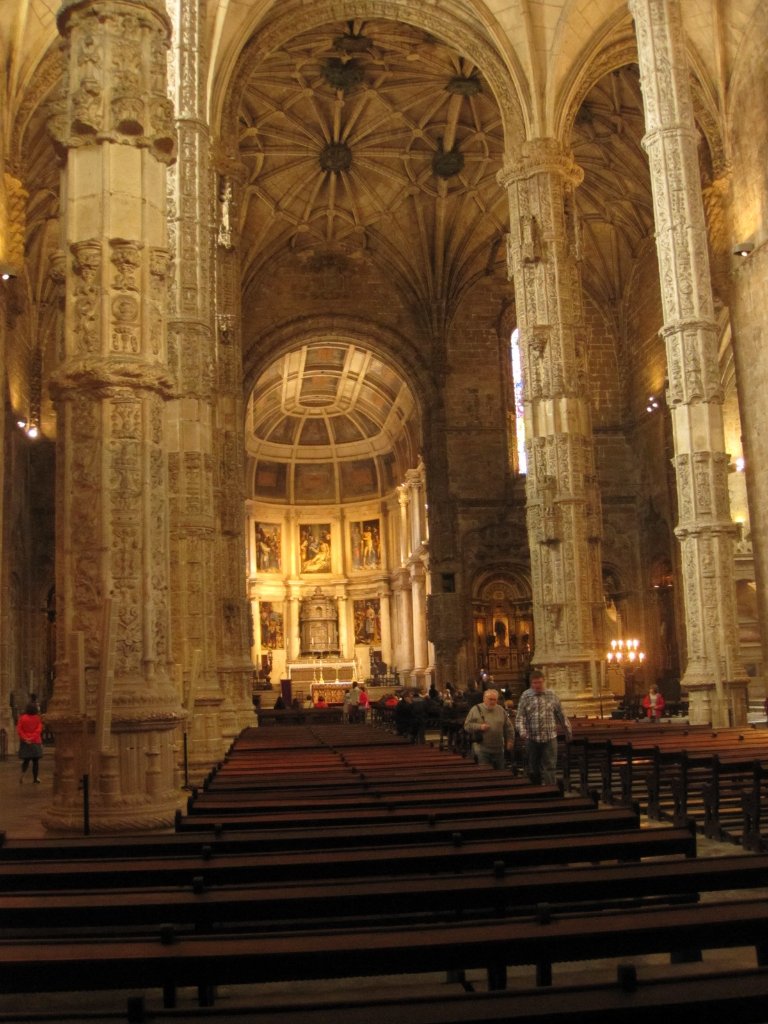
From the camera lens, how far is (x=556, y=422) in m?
22.8

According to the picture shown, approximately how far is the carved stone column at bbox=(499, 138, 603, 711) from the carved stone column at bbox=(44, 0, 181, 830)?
14.8 m

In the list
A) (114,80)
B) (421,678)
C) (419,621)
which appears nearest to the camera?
(114,80)

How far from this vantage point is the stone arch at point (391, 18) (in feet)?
78.0

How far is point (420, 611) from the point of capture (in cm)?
4547

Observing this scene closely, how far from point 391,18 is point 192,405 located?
13.7m

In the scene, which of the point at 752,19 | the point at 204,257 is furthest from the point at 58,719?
the point at 752,19

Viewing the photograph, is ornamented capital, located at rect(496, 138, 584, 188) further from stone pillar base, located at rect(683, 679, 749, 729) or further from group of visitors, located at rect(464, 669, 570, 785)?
group of visitors, located at rect(464, 669, 570, 785)

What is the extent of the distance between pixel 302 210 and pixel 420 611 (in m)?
17.3

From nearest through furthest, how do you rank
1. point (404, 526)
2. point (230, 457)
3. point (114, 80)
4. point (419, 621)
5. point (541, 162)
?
point (114, 80)
point (541, 162)
point (230, 457)
point (419, 621)
point (404, 526)

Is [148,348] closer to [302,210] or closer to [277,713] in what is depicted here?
[277,713]

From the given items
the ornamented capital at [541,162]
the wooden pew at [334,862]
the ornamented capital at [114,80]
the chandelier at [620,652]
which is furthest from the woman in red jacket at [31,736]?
the chandelier at [620,652]

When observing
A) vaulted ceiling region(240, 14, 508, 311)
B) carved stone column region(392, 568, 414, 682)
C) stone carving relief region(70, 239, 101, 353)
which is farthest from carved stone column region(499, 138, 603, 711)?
carved stone column region(392, 568, 414, 682)

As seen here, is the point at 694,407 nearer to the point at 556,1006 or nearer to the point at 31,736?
the point at 31,736

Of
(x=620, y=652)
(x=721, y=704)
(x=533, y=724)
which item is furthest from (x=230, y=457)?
(x=533, y=724)
